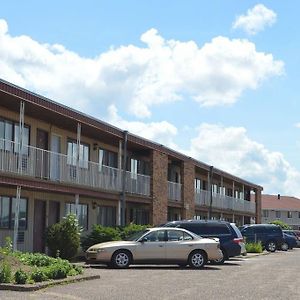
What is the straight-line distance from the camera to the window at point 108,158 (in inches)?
1271

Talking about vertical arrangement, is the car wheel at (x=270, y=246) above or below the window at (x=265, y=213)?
below

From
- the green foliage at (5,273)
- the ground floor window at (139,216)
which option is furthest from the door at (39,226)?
the green foliage at (5,273)

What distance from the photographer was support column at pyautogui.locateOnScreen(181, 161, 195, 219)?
39.8 meters

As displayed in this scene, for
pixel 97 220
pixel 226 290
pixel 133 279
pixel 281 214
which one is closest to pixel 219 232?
pixel 97 220

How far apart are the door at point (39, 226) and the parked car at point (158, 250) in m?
4.74

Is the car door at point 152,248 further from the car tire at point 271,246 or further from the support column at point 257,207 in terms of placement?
the support column at point 257,207

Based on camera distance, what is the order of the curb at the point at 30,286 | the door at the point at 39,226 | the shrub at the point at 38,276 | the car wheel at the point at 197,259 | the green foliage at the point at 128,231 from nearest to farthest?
the curb at the point at 30,286, the shrub at the point at 38,276, the car wheel at the point at 197,259, the door at the point at 39,226, the green foliage at the point at 128,231

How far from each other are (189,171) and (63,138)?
14538 mm

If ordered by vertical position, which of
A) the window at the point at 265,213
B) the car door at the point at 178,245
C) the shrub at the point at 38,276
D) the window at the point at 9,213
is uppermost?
the window at the point at 265,213

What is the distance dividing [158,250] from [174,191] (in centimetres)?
1635

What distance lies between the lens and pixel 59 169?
2516cm

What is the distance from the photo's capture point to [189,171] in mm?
41062

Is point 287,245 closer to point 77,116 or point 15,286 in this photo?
point 77,116

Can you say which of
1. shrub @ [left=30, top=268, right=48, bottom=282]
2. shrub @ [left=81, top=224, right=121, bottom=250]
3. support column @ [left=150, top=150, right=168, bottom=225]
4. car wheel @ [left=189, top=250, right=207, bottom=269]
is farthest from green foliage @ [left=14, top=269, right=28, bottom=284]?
support column @ [left=150, top=150, right=168, bottom=225]
